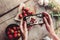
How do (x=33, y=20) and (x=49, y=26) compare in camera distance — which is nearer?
(x=49, y=26)

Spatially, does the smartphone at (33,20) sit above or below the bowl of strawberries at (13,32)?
above

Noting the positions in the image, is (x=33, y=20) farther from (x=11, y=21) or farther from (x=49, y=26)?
(x=49, y=26)

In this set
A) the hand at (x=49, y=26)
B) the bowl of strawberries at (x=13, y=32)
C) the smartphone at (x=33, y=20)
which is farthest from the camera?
the smartphone at (x=33, y=20)

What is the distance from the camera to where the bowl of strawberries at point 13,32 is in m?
1.74

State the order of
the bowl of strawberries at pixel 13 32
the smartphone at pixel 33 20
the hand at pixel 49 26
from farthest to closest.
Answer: the smartphone at pixel 33 20, the bowl of strawberries at pixel 13 32, the hand at pixel 49 26

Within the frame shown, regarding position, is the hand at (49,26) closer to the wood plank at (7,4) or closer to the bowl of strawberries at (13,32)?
the bowl of strawberries at (13,32)

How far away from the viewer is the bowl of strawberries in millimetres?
1735

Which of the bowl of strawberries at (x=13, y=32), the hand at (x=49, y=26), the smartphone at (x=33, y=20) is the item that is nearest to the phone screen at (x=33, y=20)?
the smartphone at (x=33, y=20)

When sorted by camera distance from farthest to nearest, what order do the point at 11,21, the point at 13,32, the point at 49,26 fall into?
the point at 11,21, the point at 13,32, the point at 49,26

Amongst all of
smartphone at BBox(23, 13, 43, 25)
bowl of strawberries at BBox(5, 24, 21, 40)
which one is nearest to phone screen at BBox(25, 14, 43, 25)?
smartphone at BBox(23, 13, 43, 25)

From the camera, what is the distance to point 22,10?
73.6 inches

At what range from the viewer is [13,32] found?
1747 millimetres

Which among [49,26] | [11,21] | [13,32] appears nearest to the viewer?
[49,26]

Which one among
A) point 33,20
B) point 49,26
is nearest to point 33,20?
point 33,20
